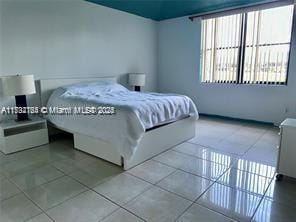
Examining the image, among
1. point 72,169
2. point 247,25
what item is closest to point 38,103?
point 72,169

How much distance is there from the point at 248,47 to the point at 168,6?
194cm

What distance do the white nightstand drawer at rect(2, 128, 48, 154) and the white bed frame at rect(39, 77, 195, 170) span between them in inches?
19.1

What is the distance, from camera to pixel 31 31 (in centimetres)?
328

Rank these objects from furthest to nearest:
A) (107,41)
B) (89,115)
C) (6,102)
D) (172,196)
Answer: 1. (107,41)
2. (6,102)
3. (89,115)
4. (172,196)

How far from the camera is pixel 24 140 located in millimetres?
2980

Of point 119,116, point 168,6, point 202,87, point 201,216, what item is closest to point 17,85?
point 119,116

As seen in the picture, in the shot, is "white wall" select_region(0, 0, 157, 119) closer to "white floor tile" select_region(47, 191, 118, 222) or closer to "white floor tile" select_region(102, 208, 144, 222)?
"white floor tile" select_region(47, 191, 118, 222)

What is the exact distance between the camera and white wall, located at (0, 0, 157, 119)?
10.2 ft

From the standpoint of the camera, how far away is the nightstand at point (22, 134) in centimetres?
286

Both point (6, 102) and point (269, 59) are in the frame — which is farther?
point (269, 59)

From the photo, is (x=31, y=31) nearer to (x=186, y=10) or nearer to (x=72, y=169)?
(x=72, y=169)

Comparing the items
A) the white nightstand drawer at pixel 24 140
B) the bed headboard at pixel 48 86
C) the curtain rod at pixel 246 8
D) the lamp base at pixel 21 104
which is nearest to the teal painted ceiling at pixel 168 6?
the curtain rod at pixel 246 8

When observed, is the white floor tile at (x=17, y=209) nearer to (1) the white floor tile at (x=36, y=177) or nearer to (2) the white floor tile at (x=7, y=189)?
(2) the white floor tile at (x=7, y=189)

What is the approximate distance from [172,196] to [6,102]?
2.76 meters
